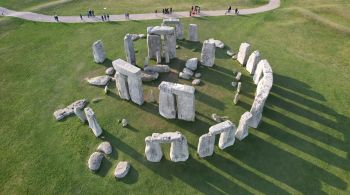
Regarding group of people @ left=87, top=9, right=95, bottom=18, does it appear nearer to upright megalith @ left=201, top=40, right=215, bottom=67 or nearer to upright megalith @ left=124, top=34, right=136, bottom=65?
upright megalith @ left=124, top=34, right=136, bottom=65

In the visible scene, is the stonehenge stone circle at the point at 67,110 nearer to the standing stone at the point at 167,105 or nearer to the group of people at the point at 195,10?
the standing stone at the point at 167,105

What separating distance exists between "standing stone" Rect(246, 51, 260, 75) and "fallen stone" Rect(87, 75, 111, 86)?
12.4m

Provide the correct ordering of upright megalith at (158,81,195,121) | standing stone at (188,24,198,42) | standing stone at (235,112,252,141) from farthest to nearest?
standing stone at (188,24,198,42) → upright megalith at (158,81,195,121) → standing stone at (235,112,252,141)

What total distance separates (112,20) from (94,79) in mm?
12395

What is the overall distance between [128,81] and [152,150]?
617 cm

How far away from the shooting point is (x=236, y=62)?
1114 inches

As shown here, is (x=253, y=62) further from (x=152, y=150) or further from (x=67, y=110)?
(x=67, y=110)

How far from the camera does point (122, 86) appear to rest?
76.5 ft

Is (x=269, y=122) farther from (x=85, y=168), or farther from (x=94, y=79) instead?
(x=94, y=79)

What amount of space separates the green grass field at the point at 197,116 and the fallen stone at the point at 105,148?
497mm

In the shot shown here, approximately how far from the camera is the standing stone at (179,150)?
18639 millimetres

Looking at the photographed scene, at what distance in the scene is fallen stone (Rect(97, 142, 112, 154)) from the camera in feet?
66.3

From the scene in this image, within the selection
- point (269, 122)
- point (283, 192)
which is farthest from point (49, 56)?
point (283, 192)

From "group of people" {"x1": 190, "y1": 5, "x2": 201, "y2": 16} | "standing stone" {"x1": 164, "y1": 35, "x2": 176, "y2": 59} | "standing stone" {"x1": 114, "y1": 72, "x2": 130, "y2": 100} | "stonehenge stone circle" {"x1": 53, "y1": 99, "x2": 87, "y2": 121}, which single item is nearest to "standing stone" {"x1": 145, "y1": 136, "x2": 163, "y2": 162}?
"standing stone" {"x1": 114, "y1": 72, "x2": 130, "y2": 100}
